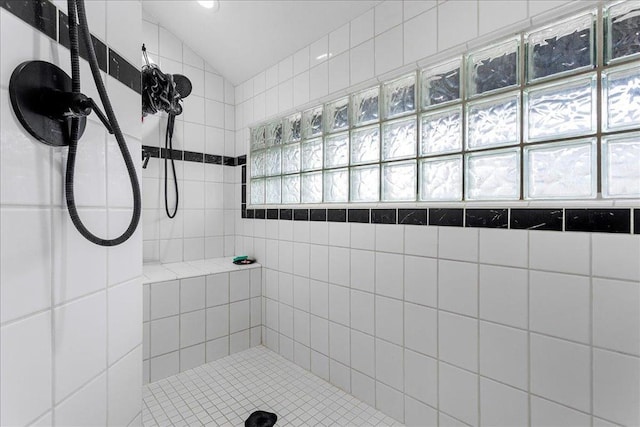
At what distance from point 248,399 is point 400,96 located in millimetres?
1810

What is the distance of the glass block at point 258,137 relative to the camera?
2.39m

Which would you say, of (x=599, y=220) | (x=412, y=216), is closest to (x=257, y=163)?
(x=412, y=216)

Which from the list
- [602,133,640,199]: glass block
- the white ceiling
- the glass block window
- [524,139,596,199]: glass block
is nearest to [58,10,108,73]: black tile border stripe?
the glass block window

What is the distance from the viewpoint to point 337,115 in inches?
71.2

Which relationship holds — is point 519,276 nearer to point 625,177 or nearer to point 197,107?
point 625,177

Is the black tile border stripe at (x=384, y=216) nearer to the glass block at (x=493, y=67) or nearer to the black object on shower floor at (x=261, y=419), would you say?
the glass block at (x=493, y=67)

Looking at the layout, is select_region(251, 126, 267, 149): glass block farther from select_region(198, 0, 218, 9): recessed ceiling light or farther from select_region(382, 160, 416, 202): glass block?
select_region(382, 160, 416, 202): glass block

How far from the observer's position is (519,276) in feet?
3.63

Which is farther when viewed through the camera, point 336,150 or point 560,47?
point 336,150

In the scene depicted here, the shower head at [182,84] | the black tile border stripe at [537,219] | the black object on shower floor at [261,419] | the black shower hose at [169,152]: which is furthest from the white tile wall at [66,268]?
the black shower hose at [169,152]

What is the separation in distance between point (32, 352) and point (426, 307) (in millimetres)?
1324

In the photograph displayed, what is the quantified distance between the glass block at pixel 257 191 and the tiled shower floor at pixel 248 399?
1.22 metres

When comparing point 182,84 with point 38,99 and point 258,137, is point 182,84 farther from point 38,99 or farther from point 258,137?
point 38,99

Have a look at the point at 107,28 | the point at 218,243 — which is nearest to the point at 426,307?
the point at 107,28
